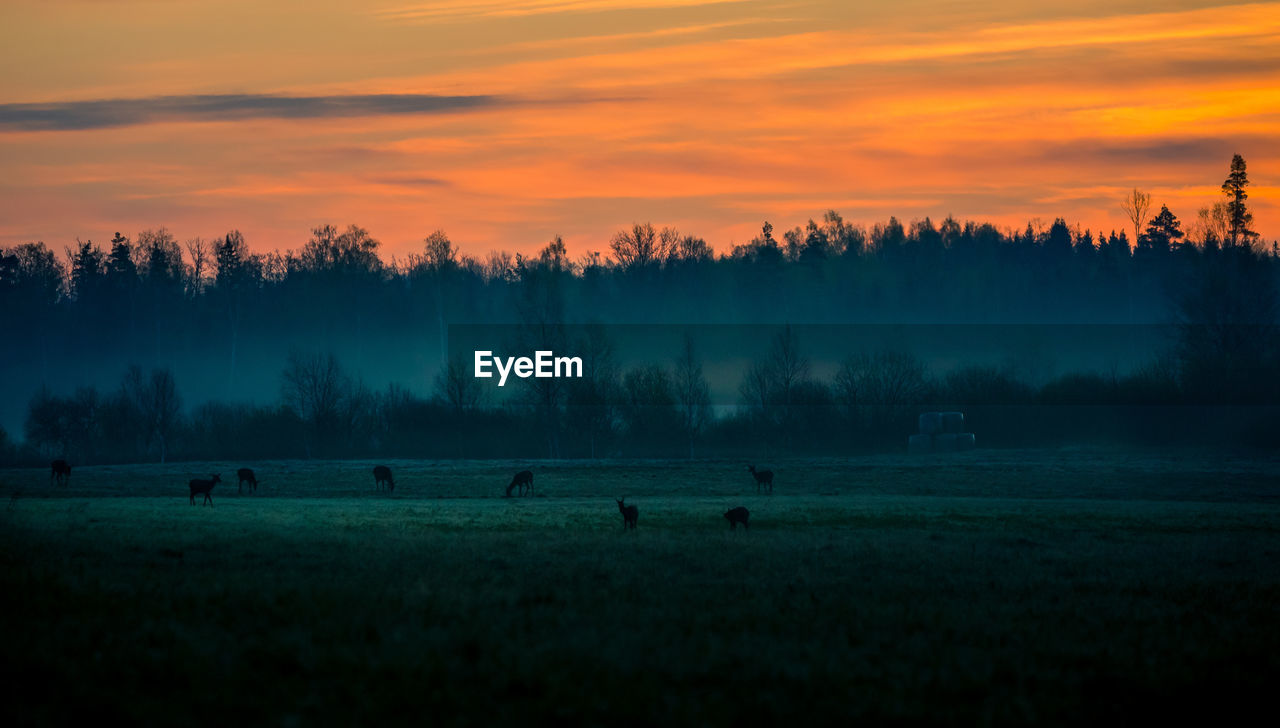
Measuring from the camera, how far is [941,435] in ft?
273

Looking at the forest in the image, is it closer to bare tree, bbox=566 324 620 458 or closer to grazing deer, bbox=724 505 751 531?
bare tree, bbox=566 324 620 458

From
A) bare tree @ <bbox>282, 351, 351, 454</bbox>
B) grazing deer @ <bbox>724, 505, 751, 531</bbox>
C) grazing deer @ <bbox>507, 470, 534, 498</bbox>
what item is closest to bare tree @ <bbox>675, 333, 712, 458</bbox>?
bare tree @ <bbox>282, 351, 351, 454</bbox>

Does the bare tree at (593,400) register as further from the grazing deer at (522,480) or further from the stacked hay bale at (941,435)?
the grazing deer at (522,480)

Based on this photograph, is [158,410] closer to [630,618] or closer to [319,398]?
[319,398]

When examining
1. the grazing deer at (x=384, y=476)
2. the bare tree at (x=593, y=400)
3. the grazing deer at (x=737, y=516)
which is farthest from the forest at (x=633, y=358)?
the grazing deer at (x=737, y=516)

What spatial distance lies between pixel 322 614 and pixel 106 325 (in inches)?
5332

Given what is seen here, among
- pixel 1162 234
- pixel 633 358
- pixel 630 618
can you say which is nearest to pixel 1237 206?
pixel 1162 234

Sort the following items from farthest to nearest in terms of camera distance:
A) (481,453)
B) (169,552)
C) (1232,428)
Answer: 1. (481,453)
2. (1232,428)
3. (169,552)

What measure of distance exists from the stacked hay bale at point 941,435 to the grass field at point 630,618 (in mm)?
48652

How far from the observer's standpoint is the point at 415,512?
35.0m

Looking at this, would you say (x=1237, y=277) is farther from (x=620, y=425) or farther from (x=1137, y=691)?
(x=1137, y=691)

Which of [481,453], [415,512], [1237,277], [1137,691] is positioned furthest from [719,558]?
[1237,277]

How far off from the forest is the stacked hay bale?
14.8 feet

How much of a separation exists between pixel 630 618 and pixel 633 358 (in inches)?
4268
